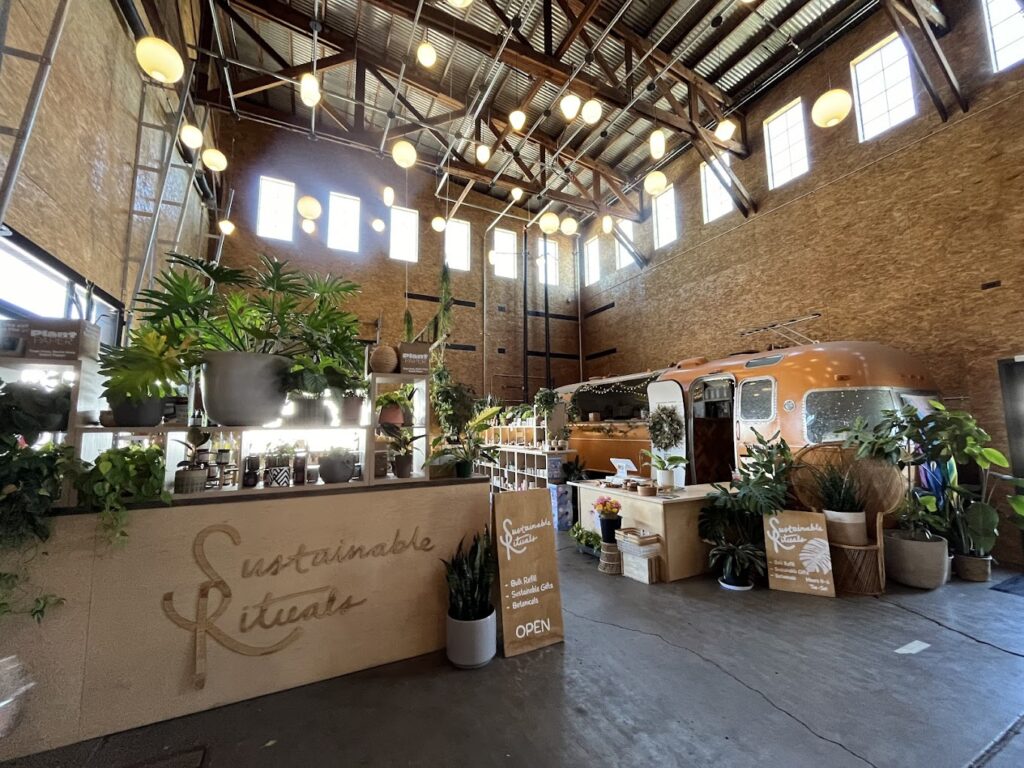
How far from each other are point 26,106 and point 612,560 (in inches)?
232

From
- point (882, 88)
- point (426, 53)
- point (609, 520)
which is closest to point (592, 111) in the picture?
point (426, 53)

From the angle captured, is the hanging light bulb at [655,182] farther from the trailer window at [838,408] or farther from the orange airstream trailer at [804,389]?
the trailer window at [838,408]

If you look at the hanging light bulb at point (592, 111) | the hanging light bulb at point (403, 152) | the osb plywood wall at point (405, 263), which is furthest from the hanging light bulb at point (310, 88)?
the osb plywood wall at point (405, 263)

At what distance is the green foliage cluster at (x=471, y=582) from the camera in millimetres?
2633

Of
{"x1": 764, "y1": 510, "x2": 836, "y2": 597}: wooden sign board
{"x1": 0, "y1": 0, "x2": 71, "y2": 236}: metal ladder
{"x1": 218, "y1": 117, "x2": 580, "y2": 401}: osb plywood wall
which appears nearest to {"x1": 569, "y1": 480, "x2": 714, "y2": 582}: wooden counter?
{"x1": 764, "y1": 510, "x2": 836, "y2": 597}: wooden sign board

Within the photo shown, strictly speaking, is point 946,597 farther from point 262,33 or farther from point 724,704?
point 262,33

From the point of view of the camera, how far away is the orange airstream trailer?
470 centimetres

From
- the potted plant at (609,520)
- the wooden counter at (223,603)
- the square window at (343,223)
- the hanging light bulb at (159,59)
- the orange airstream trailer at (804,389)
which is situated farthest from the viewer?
the square window at (343,223)

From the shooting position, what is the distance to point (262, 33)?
8.12 metres

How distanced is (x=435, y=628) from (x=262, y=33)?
10.9m

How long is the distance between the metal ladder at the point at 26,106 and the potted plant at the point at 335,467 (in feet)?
8.31

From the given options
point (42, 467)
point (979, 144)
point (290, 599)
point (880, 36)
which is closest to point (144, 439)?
point (42, 467)

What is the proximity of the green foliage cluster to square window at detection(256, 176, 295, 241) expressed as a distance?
32.5ft

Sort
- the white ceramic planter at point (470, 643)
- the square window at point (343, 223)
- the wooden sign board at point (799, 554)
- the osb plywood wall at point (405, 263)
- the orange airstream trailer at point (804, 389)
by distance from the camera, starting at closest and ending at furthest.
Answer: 1. the white ceramic planter at point (470, 643)
2. the wooden sign board at point (799, 554)
3. the orange airstream trailer at point (804, 389)
4. the osb plywood wall at point (405, 263)
5. the square window at point (343, 223)
